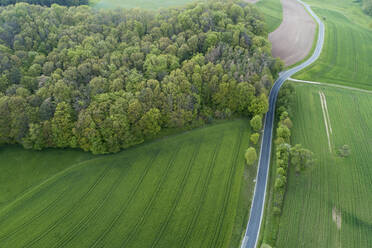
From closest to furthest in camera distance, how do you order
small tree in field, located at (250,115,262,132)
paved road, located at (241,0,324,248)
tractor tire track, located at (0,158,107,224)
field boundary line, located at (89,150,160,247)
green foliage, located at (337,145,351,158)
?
field boundary line, located at (89,150,160,247) → paved road, located at (241,0,324,248) → tractor tire track, located at (0,158,107,224) → green foliage, located at (337,145,351,158) → small tree in field, located at (250,115,262,132)

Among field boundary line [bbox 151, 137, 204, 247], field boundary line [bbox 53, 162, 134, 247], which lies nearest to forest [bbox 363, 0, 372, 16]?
field boundary line [bbox 151, 137, 204, 247]

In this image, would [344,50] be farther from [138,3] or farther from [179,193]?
[179,193]

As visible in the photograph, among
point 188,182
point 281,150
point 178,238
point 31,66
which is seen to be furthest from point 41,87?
point 281,150

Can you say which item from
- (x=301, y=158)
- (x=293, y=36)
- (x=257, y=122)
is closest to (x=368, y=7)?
(x=293, y=36)

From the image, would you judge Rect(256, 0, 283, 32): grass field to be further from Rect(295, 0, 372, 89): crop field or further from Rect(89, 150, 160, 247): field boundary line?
Rect(89, 150, 160, 247): field boundary line

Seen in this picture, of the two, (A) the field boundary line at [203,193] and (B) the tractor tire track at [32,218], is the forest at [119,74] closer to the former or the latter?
(A) the field boundary line at [203,193]

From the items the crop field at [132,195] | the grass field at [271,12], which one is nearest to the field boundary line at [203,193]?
the crop field at [132,195]

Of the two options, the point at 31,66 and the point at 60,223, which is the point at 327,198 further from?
the point at 31,66
